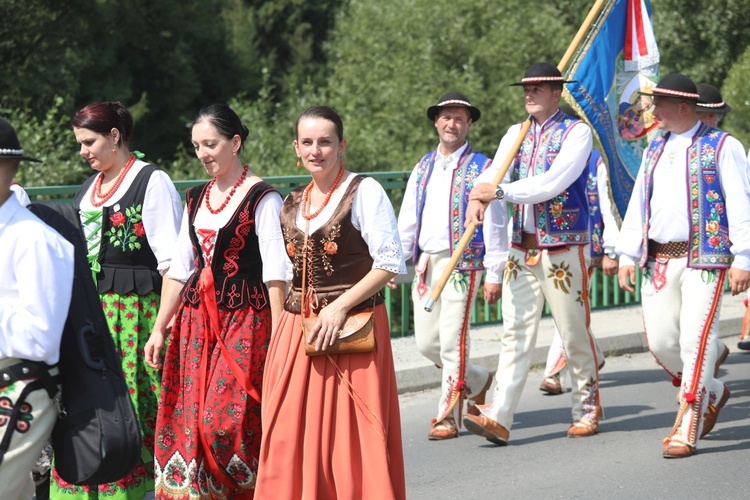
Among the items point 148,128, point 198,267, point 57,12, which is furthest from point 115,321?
point 148,128

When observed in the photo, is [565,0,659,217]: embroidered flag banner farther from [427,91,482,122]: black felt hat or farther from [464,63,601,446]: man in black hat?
[464,63,601,446]: man in black hat

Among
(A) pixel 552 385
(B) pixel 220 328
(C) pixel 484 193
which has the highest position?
(C) pixel 484 193

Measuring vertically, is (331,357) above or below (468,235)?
below

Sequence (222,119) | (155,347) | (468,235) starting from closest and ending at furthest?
(222,119) < (155,347) < (468,235)

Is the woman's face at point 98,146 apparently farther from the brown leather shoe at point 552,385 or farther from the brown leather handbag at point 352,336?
the brown leather shoe at point 552,385

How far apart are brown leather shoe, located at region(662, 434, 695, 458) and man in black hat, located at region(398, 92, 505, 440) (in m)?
1.25

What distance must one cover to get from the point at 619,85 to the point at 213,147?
406 cm

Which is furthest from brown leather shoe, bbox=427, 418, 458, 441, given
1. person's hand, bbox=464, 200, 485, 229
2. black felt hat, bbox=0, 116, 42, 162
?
black felt hat, bbox=0, 116, 42, 162

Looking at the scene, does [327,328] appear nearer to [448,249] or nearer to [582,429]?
[448,249]

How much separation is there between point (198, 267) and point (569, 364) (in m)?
3.04

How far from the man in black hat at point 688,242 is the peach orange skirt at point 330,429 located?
2.50 metres

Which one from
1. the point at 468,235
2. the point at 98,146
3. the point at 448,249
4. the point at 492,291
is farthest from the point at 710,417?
the point at 98,146

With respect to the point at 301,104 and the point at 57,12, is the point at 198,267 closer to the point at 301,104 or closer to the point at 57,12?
the point at 301,104

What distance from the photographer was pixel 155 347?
6172 millimetres
